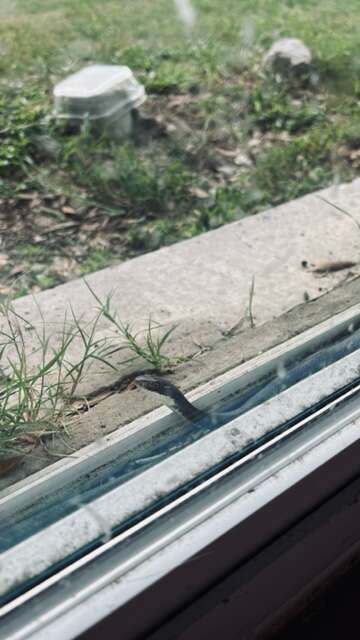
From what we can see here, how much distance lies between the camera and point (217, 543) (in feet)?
3.01

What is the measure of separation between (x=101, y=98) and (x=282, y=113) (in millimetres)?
521

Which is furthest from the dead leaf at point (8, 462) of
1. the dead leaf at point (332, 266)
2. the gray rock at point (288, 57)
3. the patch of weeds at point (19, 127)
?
the gray rock at point (288, 57)

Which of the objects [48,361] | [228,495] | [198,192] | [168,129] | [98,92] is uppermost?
[98,92]

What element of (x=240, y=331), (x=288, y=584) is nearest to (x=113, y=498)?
(x=288, y=584)

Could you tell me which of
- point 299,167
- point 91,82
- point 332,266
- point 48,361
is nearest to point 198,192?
point 299,167

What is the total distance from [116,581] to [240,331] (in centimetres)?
62

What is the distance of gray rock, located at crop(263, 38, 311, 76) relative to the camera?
240cm

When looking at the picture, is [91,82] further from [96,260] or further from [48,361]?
[48,361]

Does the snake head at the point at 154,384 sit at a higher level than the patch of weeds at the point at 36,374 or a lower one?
lower

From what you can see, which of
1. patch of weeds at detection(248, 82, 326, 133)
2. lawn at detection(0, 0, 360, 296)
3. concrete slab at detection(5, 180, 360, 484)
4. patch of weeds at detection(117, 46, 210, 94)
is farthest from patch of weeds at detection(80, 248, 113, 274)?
patch of weeds at detection(248, 82, 326, 133)

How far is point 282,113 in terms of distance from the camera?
2459mm

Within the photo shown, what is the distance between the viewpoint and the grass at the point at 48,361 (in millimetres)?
1037

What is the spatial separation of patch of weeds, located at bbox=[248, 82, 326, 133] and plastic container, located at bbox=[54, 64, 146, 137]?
32cm

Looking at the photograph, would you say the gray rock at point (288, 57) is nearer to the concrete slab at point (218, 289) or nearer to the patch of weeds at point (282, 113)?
the patch of weeds at point (282, 113)
